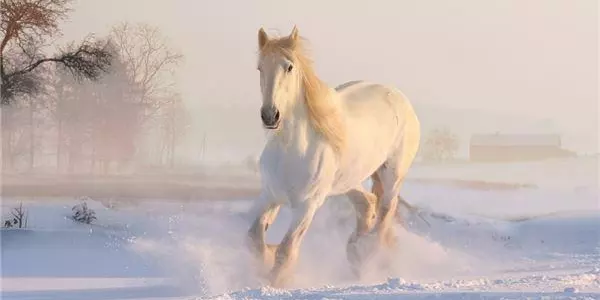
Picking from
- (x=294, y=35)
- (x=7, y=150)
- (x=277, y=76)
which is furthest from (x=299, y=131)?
(x=7, y=150)

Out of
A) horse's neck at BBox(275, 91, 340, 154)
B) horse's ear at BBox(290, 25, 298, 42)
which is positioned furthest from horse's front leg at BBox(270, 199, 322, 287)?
horse's ear at BBox(290, 25, 298, 42)

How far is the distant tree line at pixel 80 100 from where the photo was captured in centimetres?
641

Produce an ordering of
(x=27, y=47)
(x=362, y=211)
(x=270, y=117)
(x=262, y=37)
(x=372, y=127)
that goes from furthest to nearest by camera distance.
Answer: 1. (x=27, y=47)
2. (x=362, y=211)
3. (x=372, y=127)
4. (x=262, y=37)
5. (x=270, y=117)

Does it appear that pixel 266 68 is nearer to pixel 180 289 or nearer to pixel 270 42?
pixel 270 42

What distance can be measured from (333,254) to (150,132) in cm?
249

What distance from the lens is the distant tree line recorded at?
6.41 metres

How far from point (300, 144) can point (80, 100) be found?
338 cm

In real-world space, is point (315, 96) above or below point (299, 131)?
above

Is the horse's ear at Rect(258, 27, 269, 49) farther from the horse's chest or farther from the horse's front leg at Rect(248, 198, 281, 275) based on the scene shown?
the horse's front leg at Rect(248, 198, 281, 275)

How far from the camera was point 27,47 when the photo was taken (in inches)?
253

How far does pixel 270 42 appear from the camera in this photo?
3.96 m

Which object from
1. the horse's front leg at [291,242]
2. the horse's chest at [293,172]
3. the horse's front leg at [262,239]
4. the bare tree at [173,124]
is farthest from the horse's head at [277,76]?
the bare tree at [173,124]

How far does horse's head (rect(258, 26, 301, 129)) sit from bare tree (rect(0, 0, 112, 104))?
322 centimetres

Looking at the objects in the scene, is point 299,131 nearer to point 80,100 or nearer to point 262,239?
point 262,239
